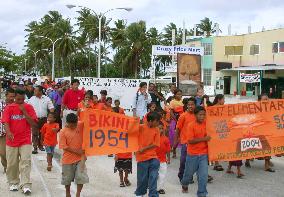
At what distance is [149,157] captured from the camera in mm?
7180

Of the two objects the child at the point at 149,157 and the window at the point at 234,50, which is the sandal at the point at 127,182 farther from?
the window at the point at 234,50

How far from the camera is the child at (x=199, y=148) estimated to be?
7738 mm

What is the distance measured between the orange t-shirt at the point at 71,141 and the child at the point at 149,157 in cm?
84

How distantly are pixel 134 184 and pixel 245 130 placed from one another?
7.02 ft

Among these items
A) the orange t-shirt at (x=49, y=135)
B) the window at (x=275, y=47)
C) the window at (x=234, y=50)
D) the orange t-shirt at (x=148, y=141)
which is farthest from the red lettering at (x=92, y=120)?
the window at (x=234, y=50)

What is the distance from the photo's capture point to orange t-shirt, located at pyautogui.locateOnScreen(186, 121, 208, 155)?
777 cm

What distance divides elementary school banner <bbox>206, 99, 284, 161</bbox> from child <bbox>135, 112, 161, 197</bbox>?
1295 millimetres

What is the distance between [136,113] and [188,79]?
208 inches

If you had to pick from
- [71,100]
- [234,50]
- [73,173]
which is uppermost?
[234,50]

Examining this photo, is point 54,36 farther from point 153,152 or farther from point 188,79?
point 153,152

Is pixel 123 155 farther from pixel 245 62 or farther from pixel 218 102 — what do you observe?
pixel 245 62

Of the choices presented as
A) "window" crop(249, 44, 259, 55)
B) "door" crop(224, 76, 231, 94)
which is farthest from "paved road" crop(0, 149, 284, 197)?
"door" crop(224, 76, 231, 94)

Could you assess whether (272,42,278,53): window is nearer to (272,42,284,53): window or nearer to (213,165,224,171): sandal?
(272,42,284,53): window

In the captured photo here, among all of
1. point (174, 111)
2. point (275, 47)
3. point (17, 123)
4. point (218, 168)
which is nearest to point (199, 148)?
point (218, 168)
